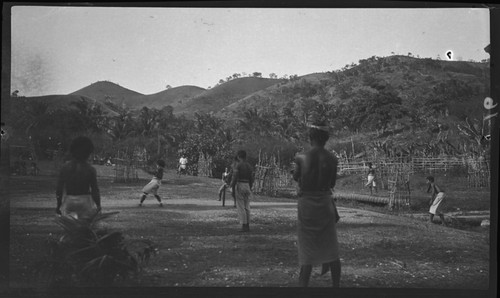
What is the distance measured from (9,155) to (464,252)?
510 cm

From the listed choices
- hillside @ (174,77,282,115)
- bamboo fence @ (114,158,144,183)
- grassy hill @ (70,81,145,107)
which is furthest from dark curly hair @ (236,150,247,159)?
grassy hill @ (70,81,145,107)

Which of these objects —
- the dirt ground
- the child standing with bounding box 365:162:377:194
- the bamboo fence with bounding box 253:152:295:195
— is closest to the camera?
the dirt ground

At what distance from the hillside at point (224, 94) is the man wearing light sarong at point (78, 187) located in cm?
115

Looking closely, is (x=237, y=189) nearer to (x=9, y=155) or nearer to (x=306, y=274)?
(x=306, y=274)

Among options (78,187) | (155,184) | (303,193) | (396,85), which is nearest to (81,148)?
(78,187)

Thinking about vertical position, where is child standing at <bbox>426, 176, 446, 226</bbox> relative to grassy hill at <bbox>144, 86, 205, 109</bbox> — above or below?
below

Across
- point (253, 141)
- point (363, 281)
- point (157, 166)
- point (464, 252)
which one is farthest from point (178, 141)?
point (464, 252)

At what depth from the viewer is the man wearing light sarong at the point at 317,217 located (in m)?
5.77

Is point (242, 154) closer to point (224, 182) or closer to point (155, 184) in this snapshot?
point (224, 182)

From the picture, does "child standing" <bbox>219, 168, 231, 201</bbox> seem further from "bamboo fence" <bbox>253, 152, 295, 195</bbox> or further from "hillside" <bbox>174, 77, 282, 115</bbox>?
"hillside" <bbox>174, 77, 282, 115</bbox>

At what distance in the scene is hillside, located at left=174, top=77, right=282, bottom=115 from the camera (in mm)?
6188

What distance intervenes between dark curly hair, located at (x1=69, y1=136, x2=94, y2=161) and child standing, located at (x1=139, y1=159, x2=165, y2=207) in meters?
0.73

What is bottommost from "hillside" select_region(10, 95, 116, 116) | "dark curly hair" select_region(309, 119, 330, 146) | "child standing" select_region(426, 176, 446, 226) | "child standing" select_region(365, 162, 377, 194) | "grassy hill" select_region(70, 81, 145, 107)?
"child standing" select_region(426, 176, 446, 226)

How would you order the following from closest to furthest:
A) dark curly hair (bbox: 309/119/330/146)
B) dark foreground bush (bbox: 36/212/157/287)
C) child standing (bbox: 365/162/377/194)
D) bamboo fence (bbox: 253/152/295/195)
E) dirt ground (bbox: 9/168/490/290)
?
dark foreground bush (bbox: 36/212/157/287) < dirt ground (bbox: 9/168/490/290) < dark curly hair (bbox: 309/119/330/146) < bamboo fence (bbox: 253/152/295/195) < child standing (bbox: 365/162/377/194)
